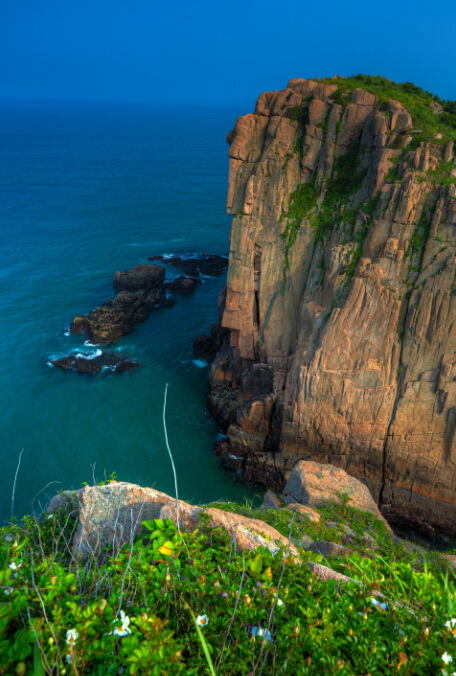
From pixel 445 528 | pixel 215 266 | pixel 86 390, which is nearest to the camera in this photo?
pixel 445 528

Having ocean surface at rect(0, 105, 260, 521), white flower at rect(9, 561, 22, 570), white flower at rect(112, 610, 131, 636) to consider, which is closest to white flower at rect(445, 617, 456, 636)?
white flower at rect(112, 610, 131, 636)

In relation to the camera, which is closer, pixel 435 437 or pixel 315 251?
pixel 435 437

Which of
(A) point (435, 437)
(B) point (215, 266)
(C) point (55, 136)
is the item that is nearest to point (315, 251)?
(A) point (435, 437)

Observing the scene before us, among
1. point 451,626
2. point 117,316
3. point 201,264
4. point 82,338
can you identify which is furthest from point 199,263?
point 451,626

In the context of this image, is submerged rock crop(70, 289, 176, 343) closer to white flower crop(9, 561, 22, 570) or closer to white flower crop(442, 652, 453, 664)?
white flower crop(9, 561, 22, 570)

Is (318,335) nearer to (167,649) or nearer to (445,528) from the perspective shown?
(445,528)

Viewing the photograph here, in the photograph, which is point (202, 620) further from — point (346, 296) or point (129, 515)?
point (346, 296)
